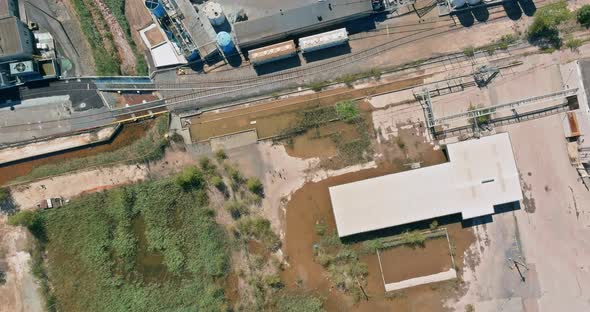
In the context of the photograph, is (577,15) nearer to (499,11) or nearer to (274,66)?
(499,11)

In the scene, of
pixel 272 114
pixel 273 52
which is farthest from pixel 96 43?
pixel 272 114

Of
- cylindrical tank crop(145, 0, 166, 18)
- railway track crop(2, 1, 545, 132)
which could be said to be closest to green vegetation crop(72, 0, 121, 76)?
railway track crop(2, 1, 545, 132)

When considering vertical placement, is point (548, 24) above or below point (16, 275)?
above

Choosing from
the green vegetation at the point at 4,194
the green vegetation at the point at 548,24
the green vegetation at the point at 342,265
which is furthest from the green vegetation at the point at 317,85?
the green vegetation at the point at 4,194

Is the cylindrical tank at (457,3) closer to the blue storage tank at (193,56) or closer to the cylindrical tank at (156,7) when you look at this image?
the blue storage tank at (193,56)

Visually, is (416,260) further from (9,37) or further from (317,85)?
(9,37)

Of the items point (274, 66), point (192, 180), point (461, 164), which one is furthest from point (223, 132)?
point (461, 164)

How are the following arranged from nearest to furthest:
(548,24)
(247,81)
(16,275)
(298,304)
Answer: (16,275) → (548,24) → (298,304) → (247,81)
